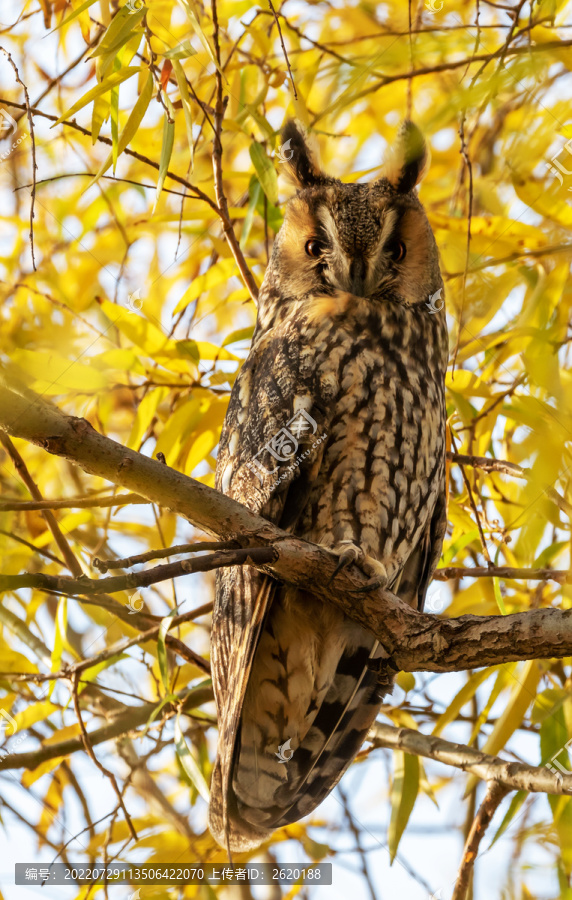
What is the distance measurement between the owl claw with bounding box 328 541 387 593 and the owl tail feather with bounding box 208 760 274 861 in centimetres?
57

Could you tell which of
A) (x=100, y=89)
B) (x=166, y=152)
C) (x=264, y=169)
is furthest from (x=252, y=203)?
(x=100, y=89)

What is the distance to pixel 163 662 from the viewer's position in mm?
1694

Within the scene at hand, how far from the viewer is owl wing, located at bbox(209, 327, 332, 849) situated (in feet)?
5.10

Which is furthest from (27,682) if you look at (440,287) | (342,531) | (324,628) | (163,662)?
(440,287)

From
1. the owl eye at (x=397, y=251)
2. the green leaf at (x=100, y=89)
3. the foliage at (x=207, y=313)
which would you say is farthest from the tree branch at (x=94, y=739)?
the green leaf at (x=100, y=89)

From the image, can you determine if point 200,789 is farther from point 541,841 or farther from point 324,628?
point 541,841

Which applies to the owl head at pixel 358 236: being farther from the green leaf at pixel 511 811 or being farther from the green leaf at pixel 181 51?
the green leaf at pixel 511 811

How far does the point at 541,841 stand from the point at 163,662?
82 cm

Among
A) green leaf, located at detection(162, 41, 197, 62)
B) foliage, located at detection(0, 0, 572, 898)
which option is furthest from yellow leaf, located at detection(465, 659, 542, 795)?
green leaf, located at detection(162, 41, 197, 62)

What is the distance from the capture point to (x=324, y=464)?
164 centimetres

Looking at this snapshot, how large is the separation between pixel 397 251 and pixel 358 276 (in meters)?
0.16

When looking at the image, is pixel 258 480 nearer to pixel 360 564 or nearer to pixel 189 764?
pixel 360 564

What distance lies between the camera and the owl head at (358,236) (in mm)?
1737

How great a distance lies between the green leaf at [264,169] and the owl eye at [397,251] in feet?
0.99
